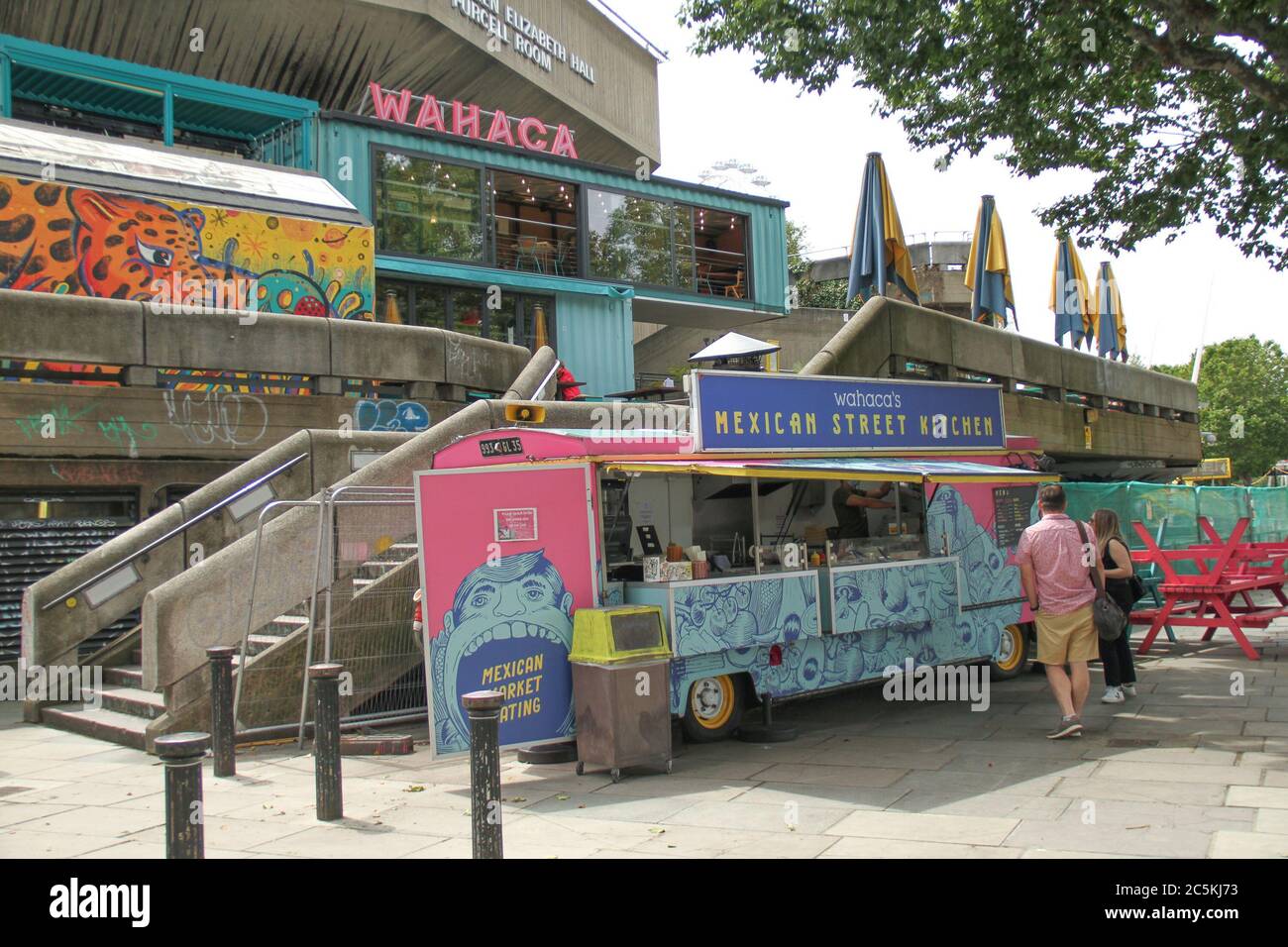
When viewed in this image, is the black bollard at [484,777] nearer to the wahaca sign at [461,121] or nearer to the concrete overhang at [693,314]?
the wahaca sign at [461,121]

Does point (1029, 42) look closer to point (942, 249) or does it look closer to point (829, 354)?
point (829, 354)

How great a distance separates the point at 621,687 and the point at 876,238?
37.9 ft

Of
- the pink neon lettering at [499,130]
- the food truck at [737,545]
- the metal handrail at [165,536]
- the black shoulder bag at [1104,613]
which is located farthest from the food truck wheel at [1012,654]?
the pink neon lettering at [499,130]

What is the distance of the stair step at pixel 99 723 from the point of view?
945 cm

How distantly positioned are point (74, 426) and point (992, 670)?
10190 mm

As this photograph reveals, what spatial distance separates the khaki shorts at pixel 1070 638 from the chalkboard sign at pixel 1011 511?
277 cm

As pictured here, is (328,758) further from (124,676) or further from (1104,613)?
(1104,613)

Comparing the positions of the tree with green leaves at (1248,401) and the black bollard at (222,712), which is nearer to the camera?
the black bollard at (222,712)

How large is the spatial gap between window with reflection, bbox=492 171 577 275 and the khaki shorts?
649 inches

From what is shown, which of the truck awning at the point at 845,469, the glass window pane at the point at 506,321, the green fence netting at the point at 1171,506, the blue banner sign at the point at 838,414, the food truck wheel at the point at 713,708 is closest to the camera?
the truck awning at the point at 845,469

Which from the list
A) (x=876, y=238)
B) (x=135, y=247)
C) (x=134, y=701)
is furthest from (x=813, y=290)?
(x=134, y=701)

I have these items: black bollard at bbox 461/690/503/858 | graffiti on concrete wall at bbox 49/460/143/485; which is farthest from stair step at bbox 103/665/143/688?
black bollard at bbox 461/690/503/858

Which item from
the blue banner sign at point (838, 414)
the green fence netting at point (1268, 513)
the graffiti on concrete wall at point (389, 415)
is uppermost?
the graffiti on concrete wall at point (389, 415)

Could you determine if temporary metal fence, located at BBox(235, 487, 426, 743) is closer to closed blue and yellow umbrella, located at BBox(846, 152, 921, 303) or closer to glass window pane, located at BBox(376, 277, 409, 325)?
closed blue and yellow umbrella, located at BBox(846, 152, 921, 303)
